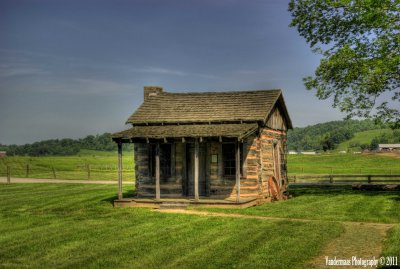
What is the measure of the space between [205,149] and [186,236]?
9763 millimetres

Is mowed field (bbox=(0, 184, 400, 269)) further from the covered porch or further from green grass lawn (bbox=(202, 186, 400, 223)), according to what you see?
the covered porch

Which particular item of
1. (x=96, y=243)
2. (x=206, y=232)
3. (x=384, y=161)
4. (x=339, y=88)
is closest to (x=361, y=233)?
(x=206, y=232)

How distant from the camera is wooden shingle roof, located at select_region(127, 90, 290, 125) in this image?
77.0 ft

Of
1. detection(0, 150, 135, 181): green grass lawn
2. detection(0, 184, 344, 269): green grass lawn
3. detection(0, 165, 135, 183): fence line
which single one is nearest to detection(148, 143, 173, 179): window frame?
detection(0, 184, 344, 269): green grass lawn

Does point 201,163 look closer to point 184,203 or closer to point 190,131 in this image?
point 190,131

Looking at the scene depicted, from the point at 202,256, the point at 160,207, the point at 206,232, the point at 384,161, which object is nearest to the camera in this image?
the point at 202,256

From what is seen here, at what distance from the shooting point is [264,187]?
23859 millimetres

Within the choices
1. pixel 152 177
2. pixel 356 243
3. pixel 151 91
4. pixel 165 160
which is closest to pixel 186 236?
pixel 356 243

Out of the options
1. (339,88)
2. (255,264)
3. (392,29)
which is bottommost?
(255,264)

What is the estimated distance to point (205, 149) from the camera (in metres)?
23.3

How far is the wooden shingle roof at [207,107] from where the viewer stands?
23.5 metres

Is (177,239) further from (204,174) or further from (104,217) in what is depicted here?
(204,174)

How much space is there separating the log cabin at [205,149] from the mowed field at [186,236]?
228 cm

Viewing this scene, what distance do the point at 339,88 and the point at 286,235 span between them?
15.8 meters
